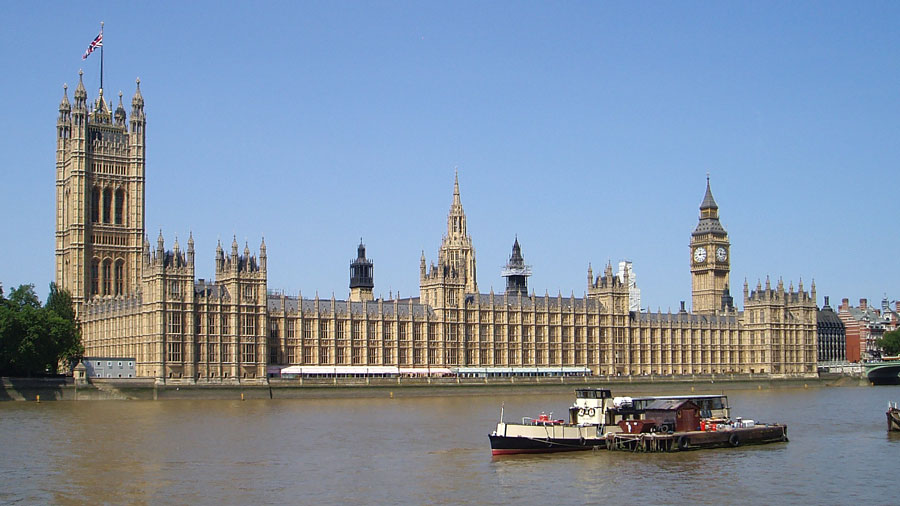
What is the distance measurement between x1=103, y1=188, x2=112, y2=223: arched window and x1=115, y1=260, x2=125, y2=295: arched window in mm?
5285

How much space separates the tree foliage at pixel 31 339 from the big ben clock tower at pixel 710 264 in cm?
10473

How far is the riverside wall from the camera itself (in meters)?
105

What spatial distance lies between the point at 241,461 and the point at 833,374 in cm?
13243

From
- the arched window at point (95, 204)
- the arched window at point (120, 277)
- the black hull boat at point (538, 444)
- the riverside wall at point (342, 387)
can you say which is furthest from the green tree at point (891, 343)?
the black hull boat at point (538, 444)

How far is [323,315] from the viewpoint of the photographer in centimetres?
12838

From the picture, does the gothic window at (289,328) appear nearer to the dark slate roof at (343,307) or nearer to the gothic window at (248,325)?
the dark slate roof at (343,307)

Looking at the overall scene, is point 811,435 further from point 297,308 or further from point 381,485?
point 297,308

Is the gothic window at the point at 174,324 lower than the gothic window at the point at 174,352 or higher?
higher

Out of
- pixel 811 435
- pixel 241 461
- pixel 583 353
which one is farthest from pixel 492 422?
pixel 583 353

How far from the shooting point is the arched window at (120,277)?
14400cm

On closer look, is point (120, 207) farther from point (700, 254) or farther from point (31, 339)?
point (700, 254)

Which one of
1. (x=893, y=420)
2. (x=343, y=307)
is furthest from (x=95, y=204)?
(x=893, y=420)

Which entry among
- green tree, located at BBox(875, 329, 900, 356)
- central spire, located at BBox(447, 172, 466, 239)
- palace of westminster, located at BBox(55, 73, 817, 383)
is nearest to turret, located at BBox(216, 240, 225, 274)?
palace of westminster, located at BBox(55, 73, 817, 383)

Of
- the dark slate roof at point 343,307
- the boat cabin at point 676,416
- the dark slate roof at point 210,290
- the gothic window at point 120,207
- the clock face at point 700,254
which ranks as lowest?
the boat cabin at point 676,416
